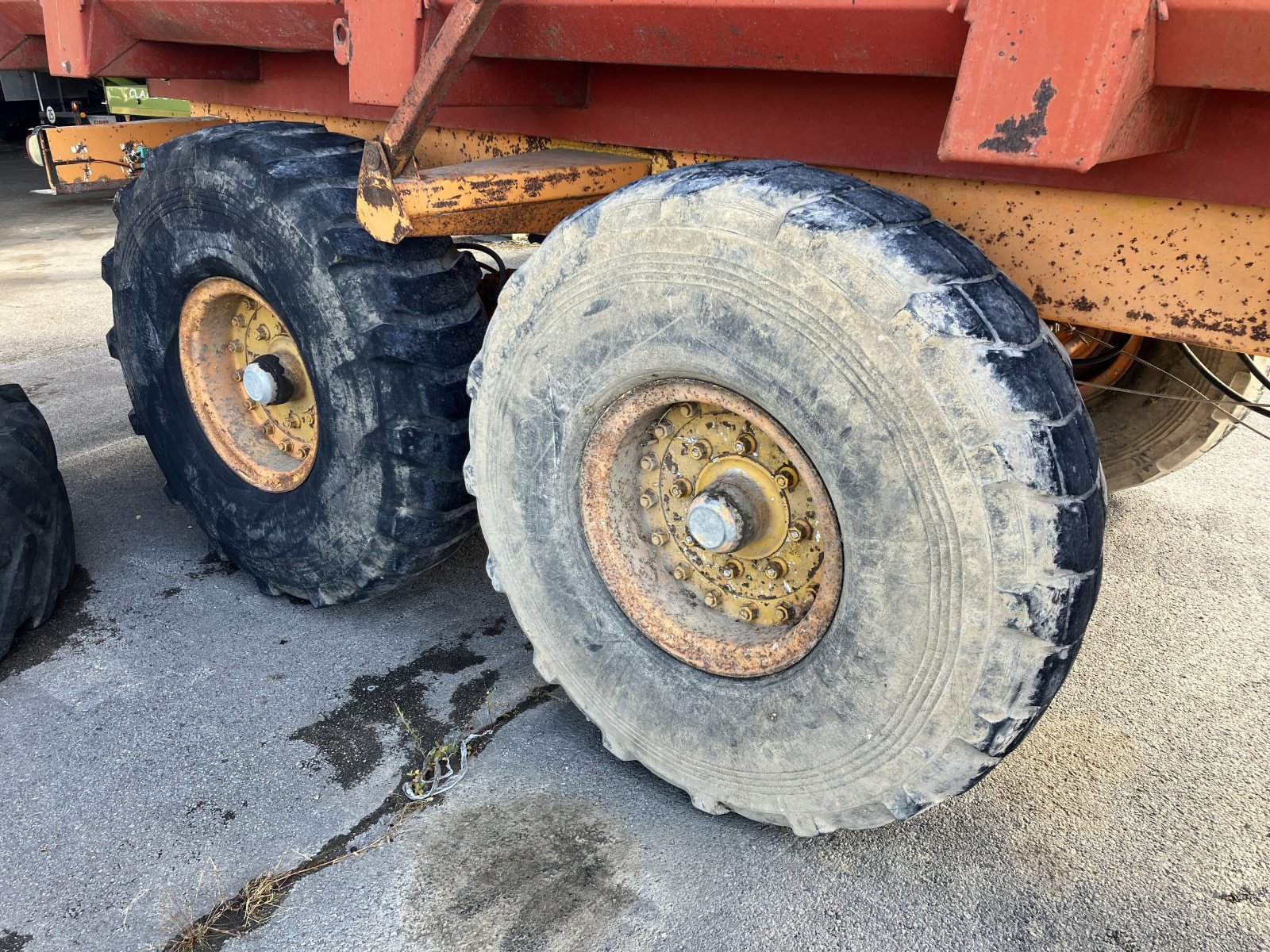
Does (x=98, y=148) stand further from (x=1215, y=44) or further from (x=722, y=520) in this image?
(x=1215, y=44)

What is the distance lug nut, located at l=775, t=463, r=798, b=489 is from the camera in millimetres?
1971

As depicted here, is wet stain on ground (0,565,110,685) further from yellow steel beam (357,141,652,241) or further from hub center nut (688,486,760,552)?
hub center nut (688,486,760,552)

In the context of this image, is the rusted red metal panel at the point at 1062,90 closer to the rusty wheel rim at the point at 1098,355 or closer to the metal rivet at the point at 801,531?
the metal rivet at the point at 801,531

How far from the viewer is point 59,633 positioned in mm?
2941

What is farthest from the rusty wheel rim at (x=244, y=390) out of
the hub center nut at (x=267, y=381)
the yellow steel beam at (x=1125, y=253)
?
the yellow steel beam at (x=1125, y=253)

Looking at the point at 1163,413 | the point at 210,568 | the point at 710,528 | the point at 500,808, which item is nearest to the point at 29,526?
the point at 210,568

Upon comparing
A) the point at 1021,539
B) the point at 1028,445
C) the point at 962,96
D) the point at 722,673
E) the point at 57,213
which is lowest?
the point at 57,213

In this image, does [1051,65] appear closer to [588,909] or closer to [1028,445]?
[1028,445]

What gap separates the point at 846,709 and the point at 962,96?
1055 mm

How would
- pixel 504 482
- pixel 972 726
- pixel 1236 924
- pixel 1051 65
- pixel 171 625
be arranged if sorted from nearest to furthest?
pixel 1051 65
pixel 972 726
pixel 1236 924
pixel 504 482
pixel 171 625

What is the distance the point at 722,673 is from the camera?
204 centimetres

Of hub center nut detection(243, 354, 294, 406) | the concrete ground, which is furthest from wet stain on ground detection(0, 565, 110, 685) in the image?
hub center nut detection(243, 354, 294, 406)

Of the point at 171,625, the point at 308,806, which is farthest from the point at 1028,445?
the point at 171,625

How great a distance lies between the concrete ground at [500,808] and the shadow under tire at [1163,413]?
0.36 meters
